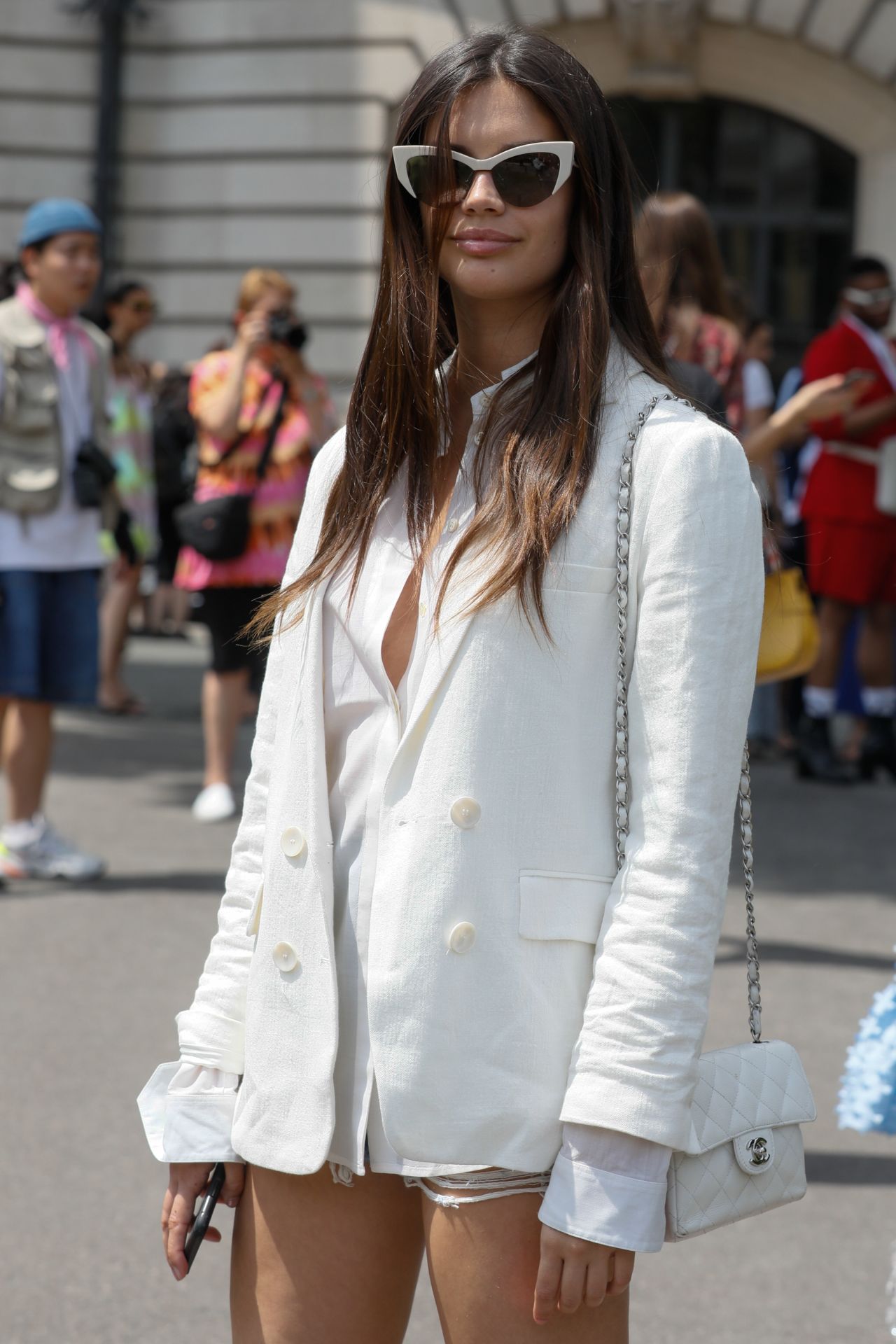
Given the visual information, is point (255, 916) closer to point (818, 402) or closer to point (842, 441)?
point (818, 402)

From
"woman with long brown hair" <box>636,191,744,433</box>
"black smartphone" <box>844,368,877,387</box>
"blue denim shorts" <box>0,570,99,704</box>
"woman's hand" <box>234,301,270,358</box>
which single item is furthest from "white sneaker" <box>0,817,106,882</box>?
"black smartphone" <box>844,368,877,387</box>

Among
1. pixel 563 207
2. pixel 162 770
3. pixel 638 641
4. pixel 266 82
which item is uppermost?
pixel 266 82

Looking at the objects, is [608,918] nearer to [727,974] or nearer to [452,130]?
[452,130]

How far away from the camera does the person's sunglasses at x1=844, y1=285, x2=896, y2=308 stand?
806 cm

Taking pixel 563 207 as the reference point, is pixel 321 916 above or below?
below

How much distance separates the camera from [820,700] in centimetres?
827

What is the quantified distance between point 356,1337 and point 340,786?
22.3 inches

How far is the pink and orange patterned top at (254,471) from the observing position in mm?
6773

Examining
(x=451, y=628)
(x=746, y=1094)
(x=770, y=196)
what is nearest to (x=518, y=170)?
(x=451, y=628)

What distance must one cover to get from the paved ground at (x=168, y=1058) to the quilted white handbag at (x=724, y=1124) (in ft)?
4.87

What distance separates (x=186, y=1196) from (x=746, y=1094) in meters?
0.60

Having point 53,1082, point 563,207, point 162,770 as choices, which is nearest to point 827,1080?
point 53,1082

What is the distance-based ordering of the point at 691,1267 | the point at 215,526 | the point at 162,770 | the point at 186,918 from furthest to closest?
the point at 162,770, the point at 215,526, the point at 186,918, the point at 691,1267

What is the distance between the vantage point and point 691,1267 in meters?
3.39
